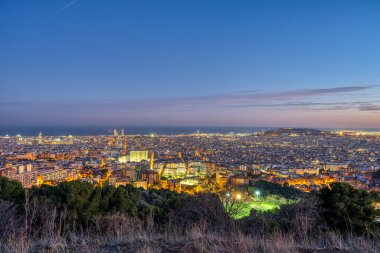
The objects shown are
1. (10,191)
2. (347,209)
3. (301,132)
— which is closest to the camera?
(347,209)

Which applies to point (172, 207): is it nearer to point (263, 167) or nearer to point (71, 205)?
point (71, 205)

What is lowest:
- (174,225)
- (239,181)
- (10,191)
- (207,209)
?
(239,181)

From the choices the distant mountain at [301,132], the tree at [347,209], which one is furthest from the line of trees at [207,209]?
the distant mountain at [301,132]

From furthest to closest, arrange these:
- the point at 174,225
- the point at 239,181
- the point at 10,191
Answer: the point at 239,181 < the point at 10,191 < the point at 174,225

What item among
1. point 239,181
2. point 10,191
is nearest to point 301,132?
point 239,181

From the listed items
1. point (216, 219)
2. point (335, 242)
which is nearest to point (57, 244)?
point (335, 242)

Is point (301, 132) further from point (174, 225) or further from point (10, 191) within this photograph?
point (10, 191)

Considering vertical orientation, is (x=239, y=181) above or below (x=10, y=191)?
below

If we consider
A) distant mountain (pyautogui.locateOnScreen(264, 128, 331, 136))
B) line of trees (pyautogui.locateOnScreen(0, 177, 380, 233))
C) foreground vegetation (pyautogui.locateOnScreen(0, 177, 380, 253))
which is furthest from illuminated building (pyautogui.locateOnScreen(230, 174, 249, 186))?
distant mountain (pyautogui.locateOnScreen(264, 128, 331, 136))
